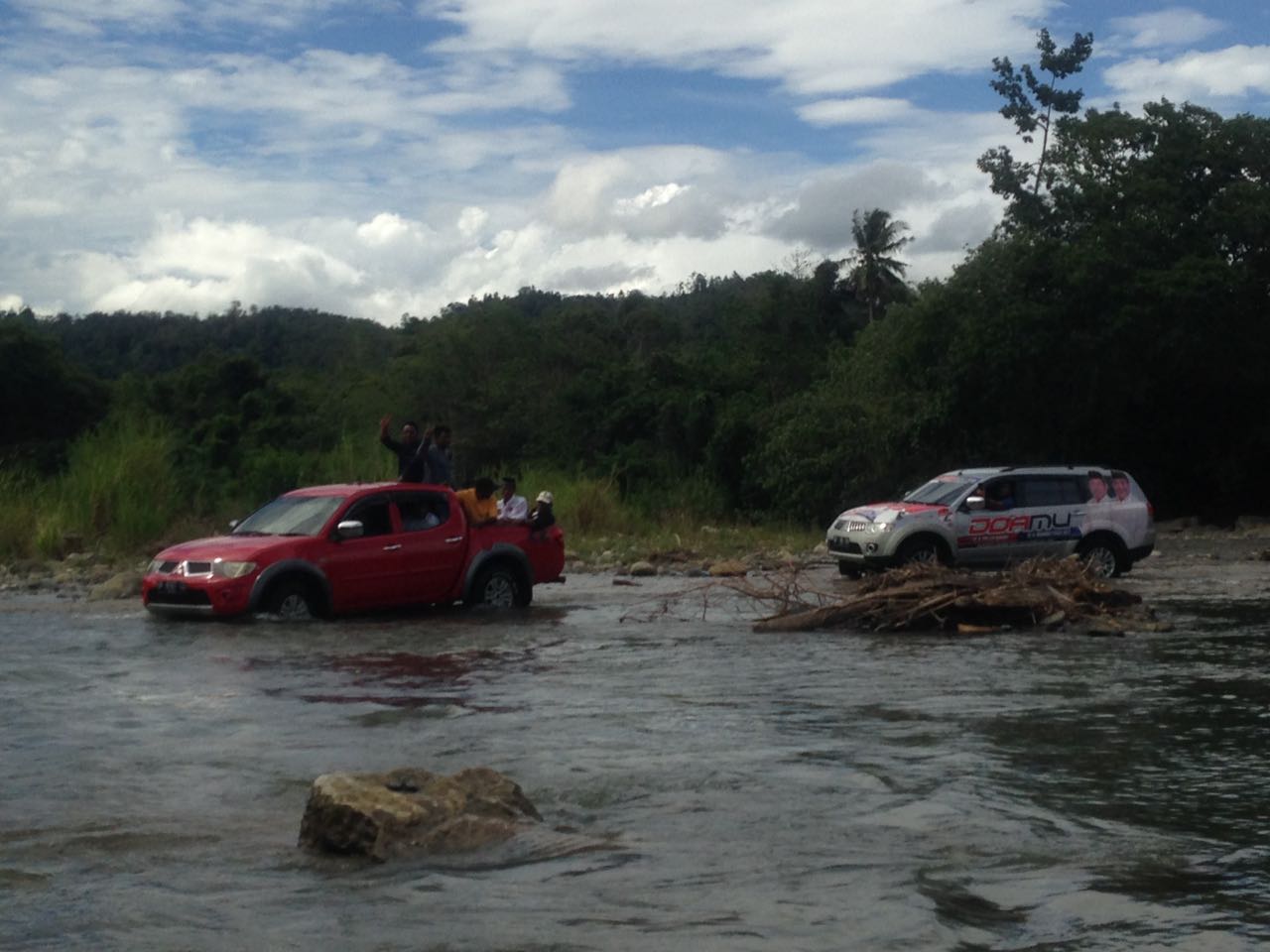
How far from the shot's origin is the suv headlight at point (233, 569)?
15867 mm

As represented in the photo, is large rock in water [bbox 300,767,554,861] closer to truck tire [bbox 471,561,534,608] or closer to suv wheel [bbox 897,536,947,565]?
truck tire [bbox 471,561,534,608]

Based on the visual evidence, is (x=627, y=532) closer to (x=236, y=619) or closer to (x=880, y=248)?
(x=236, y=619)

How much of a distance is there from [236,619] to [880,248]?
51732mm

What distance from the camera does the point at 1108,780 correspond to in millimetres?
8461

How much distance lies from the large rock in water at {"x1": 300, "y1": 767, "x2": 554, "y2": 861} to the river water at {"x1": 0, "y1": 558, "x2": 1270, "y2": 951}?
15 centimetres

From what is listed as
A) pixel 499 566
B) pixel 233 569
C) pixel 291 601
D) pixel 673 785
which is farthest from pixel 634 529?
pixel 673 785

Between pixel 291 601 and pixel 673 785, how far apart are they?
8.56 m

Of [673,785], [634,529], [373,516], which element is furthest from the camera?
[634,529]

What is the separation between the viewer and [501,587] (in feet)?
59.4

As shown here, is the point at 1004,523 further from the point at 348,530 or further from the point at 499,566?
the point at 348,530

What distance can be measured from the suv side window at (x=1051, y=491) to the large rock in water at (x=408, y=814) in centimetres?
1557

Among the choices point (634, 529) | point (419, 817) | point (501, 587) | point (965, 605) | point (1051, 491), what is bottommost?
point (419, 817)

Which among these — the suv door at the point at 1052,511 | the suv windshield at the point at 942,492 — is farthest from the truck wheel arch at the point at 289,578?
the suv door at the point at 1052,511

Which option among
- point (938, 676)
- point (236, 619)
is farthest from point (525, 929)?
point (236, 619)
